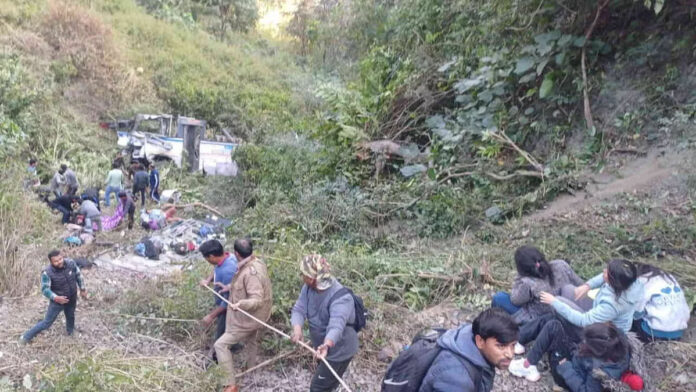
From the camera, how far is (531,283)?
3863 millimetres

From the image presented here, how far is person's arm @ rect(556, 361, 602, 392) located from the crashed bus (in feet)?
36.6

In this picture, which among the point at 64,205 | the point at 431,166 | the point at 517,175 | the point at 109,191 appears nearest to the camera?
the point at 517,175

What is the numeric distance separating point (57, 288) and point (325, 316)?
9.75ft

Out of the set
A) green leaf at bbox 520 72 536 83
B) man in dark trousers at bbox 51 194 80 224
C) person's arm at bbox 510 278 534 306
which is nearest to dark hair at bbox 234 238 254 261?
person's arm at bbox 510 278 534 306

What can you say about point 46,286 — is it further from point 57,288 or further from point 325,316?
point 325,316

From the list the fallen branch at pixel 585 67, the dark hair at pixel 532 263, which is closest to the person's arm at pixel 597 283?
the dark hair at pixel 532 263

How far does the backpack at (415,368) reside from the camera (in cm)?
228

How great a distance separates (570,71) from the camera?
25.0ft

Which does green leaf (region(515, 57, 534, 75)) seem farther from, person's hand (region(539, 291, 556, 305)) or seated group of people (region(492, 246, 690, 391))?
person's hand (region(539, 291, 556, 305))

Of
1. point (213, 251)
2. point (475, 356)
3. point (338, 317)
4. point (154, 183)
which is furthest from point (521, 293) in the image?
point (154, 183)

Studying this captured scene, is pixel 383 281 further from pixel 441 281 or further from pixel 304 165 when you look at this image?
pixel 304 165

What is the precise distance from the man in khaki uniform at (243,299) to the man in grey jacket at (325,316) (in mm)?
618

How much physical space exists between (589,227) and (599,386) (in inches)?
108

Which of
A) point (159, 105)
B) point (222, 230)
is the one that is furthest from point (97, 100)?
point (222, 230)
